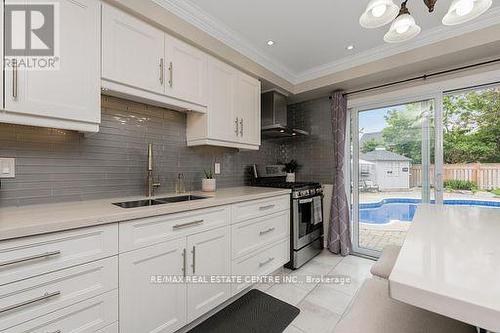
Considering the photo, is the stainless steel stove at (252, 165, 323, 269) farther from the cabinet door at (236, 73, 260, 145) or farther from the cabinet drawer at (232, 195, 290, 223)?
the cabinet door at (236, 73, 260, 145)

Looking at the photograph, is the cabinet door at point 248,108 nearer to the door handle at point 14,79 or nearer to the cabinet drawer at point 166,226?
the cabinet drawer at point 166,226

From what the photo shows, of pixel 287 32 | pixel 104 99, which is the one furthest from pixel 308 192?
pixel 104 99

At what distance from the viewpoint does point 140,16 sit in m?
1.65

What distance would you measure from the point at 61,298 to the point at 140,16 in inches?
70.4

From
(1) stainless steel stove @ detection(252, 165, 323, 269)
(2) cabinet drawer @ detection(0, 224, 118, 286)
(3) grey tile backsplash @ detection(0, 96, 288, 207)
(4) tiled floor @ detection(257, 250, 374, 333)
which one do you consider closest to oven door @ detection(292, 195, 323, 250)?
(1) stainless steel stove @ detection(252, 165, 323, 269)

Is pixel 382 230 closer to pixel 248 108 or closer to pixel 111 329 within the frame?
pixel 248 108

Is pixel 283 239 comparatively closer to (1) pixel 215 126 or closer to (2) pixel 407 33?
(1) pixel 215 126

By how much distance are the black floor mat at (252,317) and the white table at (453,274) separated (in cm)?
133

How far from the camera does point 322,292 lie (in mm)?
2205

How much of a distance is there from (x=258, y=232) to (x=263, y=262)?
0.32m

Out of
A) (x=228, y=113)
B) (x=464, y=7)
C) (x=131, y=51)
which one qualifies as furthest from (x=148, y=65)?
(x=464, y=7)

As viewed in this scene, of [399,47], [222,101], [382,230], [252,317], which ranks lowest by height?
[252,317]

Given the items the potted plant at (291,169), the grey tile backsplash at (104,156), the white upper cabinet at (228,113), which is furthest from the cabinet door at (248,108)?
the potted plant at (291,169)

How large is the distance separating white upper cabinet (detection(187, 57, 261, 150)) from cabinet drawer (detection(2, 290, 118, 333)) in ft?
4.75
